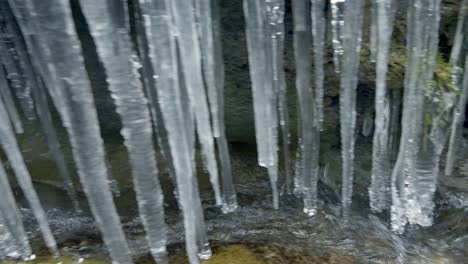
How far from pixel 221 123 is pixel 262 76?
0.49m

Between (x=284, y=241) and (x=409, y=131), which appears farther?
(x=284, y=241)

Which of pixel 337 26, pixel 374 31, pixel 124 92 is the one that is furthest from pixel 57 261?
pixel 374 31

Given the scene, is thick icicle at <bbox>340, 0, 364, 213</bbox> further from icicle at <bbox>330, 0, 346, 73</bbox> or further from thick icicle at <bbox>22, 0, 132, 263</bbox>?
thick icicle at <bbox>22, 0, 132, 263</bbox>

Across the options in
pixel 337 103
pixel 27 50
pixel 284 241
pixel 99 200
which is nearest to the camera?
pixel 99 200

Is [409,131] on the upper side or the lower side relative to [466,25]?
lower

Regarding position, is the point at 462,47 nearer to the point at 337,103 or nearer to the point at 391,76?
the point at 391,76

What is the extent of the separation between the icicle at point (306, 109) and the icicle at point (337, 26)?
0.59ft

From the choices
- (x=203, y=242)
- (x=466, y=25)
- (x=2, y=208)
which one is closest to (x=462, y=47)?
(x=466, y=25)

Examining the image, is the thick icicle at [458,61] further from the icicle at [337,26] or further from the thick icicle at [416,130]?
the icicle at [337,26]

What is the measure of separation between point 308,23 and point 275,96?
1.55ft

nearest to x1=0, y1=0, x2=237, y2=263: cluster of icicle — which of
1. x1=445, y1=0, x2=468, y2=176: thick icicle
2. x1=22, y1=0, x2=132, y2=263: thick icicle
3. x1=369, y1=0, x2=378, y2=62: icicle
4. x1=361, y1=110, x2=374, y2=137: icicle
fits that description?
x1=22, y1=0, x2=132, y2=263: thick icicle

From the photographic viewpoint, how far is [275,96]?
3.01 metres

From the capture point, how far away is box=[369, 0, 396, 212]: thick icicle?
266 cm

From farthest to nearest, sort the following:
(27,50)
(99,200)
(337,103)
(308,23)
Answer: (337,103), (27,50), (308,23), (99,200)
